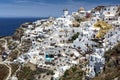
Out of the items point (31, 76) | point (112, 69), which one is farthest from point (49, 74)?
point (112, 69)

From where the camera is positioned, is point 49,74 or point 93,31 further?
point 93,31

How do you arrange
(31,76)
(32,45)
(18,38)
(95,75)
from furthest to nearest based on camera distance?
(18,38), (32,45), (31,76), (95,75)

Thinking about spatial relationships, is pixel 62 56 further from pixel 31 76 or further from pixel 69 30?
pixel 69 30

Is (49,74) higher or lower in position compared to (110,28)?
lower

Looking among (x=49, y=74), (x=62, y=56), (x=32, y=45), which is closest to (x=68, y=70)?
(x=49, y=74)

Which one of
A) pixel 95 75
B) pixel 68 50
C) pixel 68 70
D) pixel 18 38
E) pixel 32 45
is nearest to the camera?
pixel 95 75

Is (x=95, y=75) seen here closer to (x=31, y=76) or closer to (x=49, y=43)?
(x=31, y=76)
